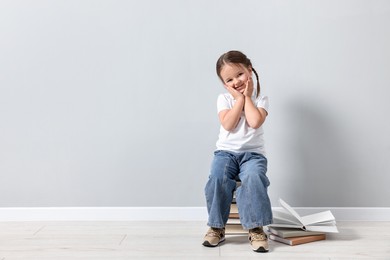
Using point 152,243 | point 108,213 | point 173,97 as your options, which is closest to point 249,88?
point 173,97

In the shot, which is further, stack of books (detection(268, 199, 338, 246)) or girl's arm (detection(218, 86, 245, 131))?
girl's arm (detection(218, 86, 245, 131))

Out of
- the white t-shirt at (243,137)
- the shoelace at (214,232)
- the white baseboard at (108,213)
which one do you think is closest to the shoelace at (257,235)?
the shoelace at (214,232)

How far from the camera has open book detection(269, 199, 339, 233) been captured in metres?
1.82

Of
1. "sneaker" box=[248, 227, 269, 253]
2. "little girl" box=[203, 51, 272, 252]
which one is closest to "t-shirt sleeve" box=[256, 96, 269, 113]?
"little girl" box=[203, 51, 272, 252]

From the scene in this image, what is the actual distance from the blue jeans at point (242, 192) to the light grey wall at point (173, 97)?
11.7 inches

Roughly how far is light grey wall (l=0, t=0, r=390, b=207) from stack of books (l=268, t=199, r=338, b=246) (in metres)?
0.27

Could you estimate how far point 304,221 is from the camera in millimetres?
1863

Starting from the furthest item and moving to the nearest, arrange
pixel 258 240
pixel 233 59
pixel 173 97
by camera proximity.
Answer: pixel 173 97
pixel 233 59
pixel 258 240

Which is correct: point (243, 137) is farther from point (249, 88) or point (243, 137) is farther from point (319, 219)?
point (319, 219)

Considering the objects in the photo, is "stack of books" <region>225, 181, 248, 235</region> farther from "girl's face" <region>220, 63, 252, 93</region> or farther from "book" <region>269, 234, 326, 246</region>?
"girl's face" <region>220, 63, 252, 93</region>

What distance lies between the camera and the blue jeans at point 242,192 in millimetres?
1731

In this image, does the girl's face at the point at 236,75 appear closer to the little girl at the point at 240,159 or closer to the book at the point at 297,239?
the little girl at the point at 240,159

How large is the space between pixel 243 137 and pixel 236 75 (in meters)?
0.22

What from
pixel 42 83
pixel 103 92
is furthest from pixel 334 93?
pixel 42 83
